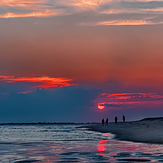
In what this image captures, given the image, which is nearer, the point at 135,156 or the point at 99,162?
the point at 99,162

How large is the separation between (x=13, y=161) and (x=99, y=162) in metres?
5.49

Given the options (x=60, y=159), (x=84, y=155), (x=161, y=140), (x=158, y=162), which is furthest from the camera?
(x=161, y=140)

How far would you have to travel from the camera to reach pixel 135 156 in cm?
2327

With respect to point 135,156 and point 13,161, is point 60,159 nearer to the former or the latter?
point 13,161

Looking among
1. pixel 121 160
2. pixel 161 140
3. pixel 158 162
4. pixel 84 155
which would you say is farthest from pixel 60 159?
pixel 161 140

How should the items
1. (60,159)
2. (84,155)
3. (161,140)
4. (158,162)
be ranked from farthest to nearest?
1. (161,140)
2. (84,155)
3. (60,159)
4. (158,162)

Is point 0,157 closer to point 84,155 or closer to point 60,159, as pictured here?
point 60,159

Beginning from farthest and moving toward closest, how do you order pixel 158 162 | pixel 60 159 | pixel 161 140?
pixel 161 140
pixel 60 159
pixel 158 162

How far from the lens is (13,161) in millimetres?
20922

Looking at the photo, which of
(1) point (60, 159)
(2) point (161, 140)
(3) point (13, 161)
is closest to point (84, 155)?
(1) point (60, 159)

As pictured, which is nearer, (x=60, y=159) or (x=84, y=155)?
(x=60, y=159)

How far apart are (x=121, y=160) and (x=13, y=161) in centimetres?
Answer: 694

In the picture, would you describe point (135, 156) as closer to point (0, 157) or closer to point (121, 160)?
point (121, 160)

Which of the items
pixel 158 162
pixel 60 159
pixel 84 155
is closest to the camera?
pixel 158 162
